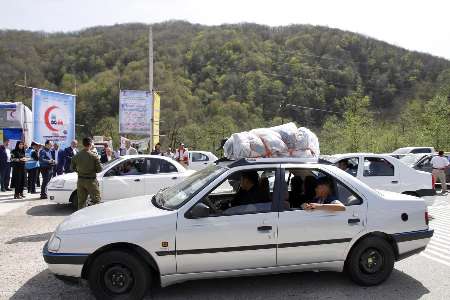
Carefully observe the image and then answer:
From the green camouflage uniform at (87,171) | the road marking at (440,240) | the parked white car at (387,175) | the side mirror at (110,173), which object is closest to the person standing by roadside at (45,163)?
the side mirror at (110,173)

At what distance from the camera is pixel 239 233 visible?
4652mm

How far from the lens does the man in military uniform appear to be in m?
7.83

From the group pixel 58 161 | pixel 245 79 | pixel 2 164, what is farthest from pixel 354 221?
pixel 245 79

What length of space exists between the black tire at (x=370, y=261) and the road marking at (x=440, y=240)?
1478 mm

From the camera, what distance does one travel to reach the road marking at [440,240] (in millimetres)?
6402

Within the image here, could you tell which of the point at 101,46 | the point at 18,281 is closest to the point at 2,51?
the point at 101,46

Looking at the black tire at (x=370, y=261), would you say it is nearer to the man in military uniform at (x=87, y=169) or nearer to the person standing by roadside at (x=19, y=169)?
the man in military uniform at (x=87, y=169)

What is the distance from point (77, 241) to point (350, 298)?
2.99m

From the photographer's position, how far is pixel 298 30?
86.6 meters

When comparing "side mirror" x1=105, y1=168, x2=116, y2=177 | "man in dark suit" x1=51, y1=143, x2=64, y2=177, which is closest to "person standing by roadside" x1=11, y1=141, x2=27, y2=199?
"man in dark suit" x1=51, y1=143, x2=64, y2=177

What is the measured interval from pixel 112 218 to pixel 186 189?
93 cm

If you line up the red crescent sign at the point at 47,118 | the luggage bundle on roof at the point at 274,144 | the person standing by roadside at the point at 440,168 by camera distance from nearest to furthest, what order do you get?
the luggage bundle on roof at the point at 274,144
the person standing by roadside at the point at 440,168
the red crescent sign at the point at 47,118

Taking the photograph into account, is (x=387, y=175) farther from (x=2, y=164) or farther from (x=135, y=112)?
(x=135, y=112)

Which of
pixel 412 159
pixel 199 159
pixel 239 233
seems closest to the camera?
pixel 239 233
